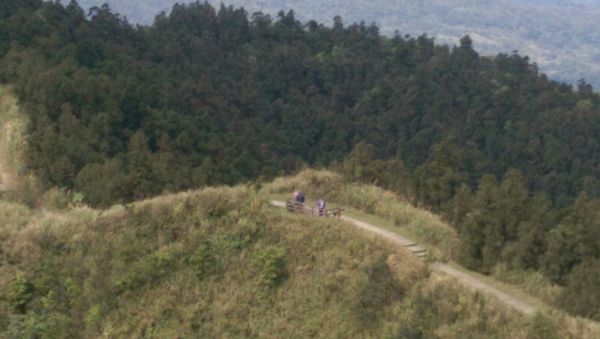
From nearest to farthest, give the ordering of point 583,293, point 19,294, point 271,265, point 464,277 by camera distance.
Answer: point 583,293 < point 464,277 < point 19,294 < point 271,265

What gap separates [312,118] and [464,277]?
1921 inches

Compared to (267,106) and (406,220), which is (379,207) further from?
(267,106)

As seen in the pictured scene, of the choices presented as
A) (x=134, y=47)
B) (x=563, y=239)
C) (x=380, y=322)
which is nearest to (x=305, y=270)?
(x=380, y=322)

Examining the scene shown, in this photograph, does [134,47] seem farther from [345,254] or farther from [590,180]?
[345,254]

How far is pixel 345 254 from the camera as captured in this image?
16.3 metres

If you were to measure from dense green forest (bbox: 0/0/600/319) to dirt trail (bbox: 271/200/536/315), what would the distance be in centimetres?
65

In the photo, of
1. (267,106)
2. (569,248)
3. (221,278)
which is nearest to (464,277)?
(569,248)

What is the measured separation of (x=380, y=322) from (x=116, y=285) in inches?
217

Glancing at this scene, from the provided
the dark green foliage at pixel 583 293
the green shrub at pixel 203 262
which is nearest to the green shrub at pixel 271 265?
the green shrub at pixel 203 262

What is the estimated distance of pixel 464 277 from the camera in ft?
52.0

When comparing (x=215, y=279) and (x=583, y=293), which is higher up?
(x=583, y=293)

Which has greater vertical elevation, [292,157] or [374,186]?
[374,186]

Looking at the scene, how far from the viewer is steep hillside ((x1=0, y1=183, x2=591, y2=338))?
1472cm

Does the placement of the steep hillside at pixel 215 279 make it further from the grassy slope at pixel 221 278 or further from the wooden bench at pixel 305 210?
the wooden bench at pixel 305 210
